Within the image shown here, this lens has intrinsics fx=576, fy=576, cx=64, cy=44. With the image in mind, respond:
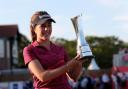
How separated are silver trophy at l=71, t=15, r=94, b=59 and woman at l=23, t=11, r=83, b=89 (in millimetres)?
272

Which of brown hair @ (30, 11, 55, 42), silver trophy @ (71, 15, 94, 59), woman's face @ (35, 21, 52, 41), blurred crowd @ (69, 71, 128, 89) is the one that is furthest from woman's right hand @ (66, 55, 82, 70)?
blurred crowd @ (69, 71, 128, 89)

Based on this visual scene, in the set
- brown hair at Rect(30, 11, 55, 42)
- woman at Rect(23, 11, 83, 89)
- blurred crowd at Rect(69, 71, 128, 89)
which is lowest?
blurred crowd at Rect(69, 71, 128, 89)

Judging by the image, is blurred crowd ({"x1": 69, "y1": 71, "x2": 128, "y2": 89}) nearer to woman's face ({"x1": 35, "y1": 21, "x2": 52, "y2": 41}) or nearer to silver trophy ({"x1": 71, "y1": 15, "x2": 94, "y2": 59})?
woman's face ({"x1": 35, "y1": 21, "x2": 52, "y2": 41})

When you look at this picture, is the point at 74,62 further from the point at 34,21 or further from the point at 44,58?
the point at 34,21

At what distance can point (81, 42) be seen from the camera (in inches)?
160

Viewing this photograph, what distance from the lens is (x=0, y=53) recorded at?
140 feet

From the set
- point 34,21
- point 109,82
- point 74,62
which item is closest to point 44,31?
point 34,21

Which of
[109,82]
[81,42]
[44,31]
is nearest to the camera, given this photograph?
[81,42]

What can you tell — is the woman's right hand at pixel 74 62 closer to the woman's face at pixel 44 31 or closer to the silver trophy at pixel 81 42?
the silver trophy at pixel 81 42

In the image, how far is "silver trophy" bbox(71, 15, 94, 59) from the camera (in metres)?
4.01

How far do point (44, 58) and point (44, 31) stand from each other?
0.21 m

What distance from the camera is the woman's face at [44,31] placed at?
4367 millimetres

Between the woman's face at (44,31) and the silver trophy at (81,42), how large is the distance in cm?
30

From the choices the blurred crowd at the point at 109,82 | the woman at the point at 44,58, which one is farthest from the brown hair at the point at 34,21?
the blurred crowd at the point at 109,82
